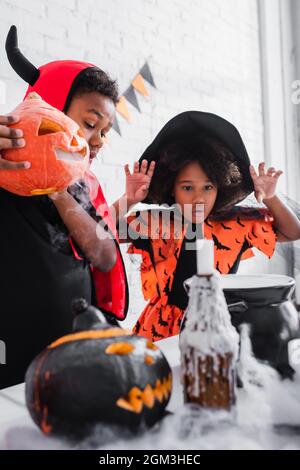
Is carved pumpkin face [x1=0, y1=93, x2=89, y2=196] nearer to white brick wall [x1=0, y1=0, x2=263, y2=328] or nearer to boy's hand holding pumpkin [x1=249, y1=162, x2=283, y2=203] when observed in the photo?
boy's hand holding pumpkin [x1=249, y1=162, x2=283, y2=203]

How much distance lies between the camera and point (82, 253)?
1.00m

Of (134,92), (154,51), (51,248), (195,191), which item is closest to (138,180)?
(195,191)

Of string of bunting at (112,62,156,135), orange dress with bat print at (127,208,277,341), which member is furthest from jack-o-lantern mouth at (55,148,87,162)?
string of bunting at (112,62,156,135)

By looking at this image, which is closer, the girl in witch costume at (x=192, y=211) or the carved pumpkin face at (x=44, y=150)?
the carved pumpkin face at (x=44, y=150)

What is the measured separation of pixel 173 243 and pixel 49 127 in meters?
0.83

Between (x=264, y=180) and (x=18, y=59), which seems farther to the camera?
(x=264, y=180)

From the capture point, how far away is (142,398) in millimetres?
408

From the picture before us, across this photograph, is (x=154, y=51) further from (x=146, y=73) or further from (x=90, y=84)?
(x=90, y=84)

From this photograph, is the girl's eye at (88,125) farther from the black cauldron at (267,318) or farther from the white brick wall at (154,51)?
the black cauldron at (267,318)

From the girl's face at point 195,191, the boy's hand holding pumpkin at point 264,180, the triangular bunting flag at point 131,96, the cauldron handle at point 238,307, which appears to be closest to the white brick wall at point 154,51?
the triangular bunting flag at point 131,96

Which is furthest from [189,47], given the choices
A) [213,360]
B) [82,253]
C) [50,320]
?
[213,360]

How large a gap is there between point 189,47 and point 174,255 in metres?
1.39

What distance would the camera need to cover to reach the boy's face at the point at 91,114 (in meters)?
1.04

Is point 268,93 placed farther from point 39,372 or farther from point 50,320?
point 39,372
